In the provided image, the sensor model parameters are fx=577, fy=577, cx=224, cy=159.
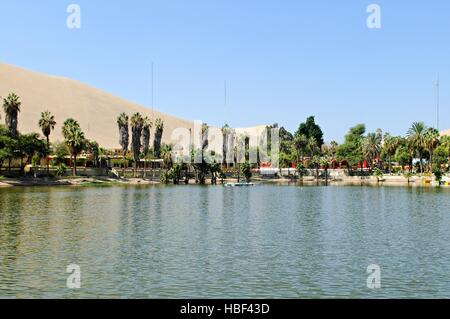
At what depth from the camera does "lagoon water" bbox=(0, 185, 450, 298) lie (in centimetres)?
2753

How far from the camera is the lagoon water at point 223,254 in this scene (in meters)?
27.5

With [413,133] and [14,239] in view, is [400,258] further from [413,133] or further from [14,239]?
[413,133]

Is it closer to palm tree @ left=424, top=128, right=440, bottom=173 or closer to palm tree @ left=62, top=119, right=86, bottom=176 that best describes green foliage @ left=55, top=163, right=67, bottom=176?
palm tree @ left=62, top=119, right=86, bottom=176

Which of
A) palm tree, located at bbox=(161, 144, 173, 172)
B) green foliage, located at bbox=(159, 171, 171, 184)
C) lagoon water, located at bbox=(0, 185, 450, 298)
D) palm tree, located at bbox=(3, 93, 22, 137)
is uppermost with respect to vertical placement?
palm tree, located at bbox=(3, 93, 22, 137)

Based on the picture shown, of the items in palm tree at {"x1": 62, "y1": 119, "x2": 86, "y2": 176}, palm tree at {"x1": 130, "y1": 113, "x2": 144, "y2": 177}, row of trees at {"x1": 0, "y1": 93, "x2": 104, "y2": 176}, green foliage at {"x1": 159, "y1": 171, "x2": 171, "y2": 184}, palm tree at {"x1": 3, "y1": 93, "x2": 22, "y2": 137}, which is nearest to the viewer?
row of trees at {"x1": 0, "y1": 93, "x2": 104, "y2": 176}

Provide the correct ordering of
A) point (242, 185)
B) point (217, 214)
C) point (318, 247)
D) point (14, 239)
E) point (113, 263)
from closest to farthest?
point (113, 263) → point (318, 247) → point (14, 239) → point (217, 214) → point (242, 185)

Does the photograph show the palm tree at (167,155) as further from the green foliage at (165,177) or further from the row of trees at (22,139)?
the row of trees at (22,139)

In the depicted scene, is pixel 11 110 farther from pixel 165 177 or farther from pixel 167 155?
pixel 165 177

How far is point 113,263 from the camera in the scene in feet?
112

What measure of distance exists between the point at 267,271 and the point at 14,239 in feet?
71.1

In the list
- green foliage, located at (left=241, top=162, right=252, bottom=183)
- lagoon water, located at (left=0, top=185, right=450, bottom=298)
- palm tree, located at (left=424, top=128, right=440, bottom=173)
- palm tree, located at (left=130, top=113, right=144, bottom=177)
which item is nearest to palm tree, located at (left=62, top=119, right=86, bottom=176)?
palm tree, located at (left=130, top=113, right=144, bottom=177)

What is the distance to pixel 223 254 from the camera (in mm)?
37250

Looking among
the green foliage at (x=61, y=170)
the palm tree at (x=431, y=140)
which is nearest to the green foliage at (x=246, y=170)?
the palm tree at (x=431, y=140)
